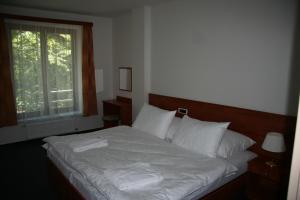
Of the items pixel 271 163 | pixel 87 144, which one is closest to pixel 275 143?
pixel 271 163

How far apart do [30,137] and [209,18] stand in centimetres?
372

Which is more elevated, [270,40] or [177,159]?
[270,40]

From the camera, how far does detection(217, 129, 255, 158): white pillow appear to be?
2.37 metres

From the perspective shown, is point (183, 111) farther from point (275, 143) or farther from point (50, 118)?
point (50, 118)

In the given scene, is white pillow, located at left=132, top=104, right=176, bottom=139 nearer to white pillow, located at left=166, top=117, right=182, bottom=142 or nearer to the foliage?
white pillow, located at left=166, top=117, right=182, bottom=142

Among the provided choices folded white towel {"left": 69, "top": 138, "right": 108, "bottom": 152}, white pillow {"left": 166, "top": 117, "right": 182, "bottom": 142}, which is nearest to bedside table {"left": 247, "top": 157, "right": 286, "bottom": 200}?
white pillow {"left": 166, "top": 117, "right": 182, "bottom": 142}

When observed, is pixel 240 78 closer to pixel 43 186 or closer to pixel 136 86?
pixel 136 86

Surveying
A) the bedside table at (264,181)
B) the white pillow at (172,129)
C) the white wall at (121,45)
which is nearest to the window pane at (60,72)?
the white wall at (121,45)

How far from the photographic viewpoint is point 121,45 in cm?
475

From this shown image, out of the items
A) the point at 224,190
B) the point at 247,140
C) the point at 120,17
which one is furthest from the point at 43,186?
the point at 120,17

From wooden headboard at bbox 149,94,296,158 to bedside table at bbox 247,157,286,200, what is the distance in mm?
252

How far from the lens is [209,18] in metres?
2.96

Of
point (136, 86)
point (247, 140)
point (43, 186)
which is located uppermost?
point (136, 86)

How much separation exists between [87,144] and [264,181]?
201 centimetres
